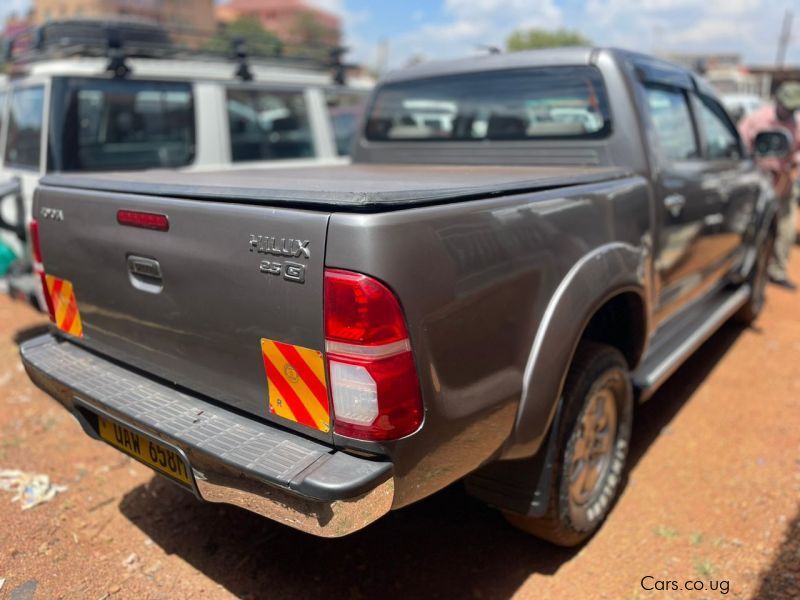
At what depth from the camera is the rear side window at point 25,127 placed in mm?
4328

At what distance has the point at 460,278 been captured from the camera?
1.74m

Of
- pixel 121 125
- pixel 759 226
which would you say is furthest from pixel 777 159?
pixel 121 125

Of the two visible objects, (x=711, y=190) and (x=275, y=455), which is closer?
(x=275, y=455)

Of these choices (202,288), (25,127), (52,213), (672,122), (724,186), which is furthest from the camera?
(25,127)

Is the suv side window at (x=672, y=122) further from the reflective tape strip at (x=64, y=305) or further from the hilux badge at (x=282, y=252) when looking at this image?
the reflective tape strip at (x=64, y=305)

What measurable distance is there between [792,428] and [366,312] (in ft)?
10.1

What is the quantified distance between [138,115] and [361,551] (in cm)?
367

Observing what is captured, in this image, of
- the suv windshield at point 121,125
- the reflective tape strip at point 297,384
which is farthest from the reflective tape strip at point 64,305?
the suv windshield at point 121,125

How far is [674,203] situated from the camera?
308cm

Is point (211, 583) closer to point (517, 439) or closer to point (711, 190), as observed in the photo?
point (517, 439)

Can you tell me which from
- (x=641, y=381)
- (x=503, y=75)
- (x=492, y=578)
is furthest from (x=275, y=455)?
(x=503, y=75)

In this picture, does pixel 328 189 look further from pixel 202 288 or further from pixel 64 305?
pixel 64 305

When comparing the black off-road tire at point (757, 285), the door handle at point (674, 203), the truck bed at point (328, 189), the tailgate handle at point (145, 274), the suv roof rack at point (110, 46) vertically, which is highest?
the suv roof rack at point (110, 46)

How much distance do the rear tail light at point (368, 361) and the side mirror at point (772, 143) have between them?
4.08 m
